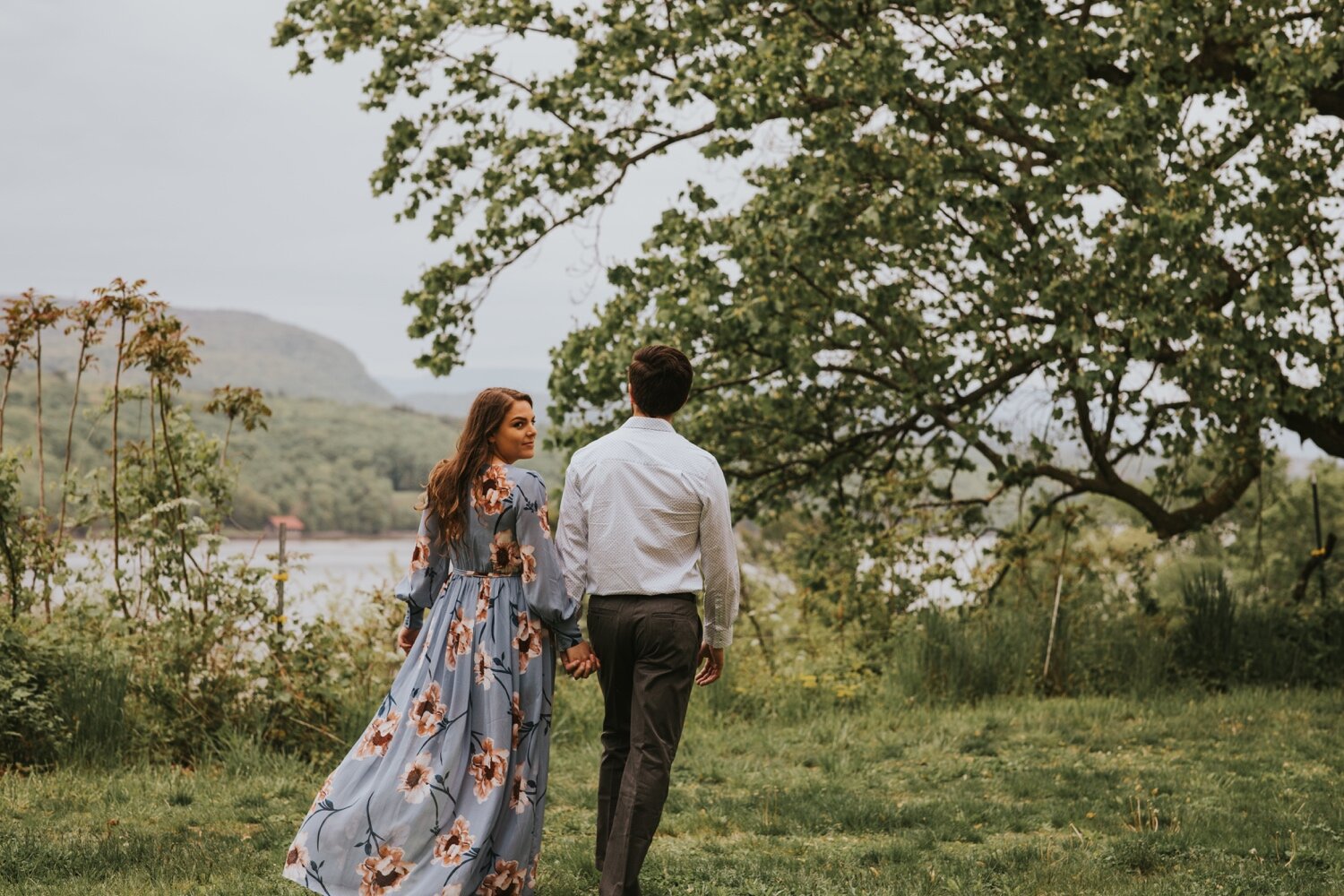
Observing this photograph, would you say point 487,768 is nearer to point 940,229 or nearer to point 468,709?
point 468,709

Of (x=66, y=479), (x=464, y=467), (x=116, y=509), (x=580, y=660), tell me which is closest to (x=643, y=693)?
(x=580, y=660)

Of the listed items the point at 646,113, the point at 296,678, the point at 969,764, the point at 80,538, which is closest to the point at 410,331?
the point at 646,113

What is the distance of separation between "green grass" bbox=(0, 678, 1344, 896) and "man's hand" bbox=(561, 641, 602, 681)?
0.93m

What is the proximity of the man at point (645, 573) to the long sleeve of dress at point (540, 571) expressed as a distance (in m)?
0.05

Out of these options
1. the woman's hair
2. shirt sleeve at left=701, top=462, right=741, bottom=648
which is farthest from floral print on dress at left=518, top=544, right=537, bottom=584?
shirt sleeve at left=701, top=462, right=741, bottom=648

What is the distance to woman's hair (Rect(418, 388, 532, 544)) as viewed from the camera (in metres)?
4.11

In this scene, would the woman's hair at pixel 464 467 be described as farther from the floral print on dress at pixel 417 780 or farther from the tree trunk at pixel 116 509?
the tree trunk at pixel 116 509

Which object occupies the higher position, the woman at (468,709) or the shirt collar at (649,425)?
the shirt collar at (649,425)

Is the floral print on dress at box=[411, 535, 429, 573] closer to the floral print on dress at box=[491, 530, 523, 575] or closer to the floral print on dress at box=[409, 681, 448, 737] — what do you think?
the floral print on dress at box=[491, 530, 523, 575]

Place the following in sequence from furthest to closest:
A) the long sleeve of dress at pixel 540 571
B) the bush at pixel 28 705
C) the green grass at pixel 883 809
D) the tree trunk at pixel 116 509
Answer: the tree trunk at pixel 116 509, the bush at pixel 28 705, the green grass at pixel 883 809, the long sleeve of dress at pixel 540 571

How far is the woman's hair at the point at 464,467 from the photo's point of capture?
4.11 meters

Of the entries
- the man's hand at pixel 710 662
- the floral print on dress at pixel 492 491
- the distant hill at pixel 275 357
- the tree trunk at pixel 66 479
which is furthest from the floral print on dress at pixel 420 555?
the distant hill at pixel 275 357

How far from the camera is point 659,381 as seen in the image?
414 cm

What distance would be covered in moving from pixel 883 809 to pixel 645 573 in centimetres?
222
